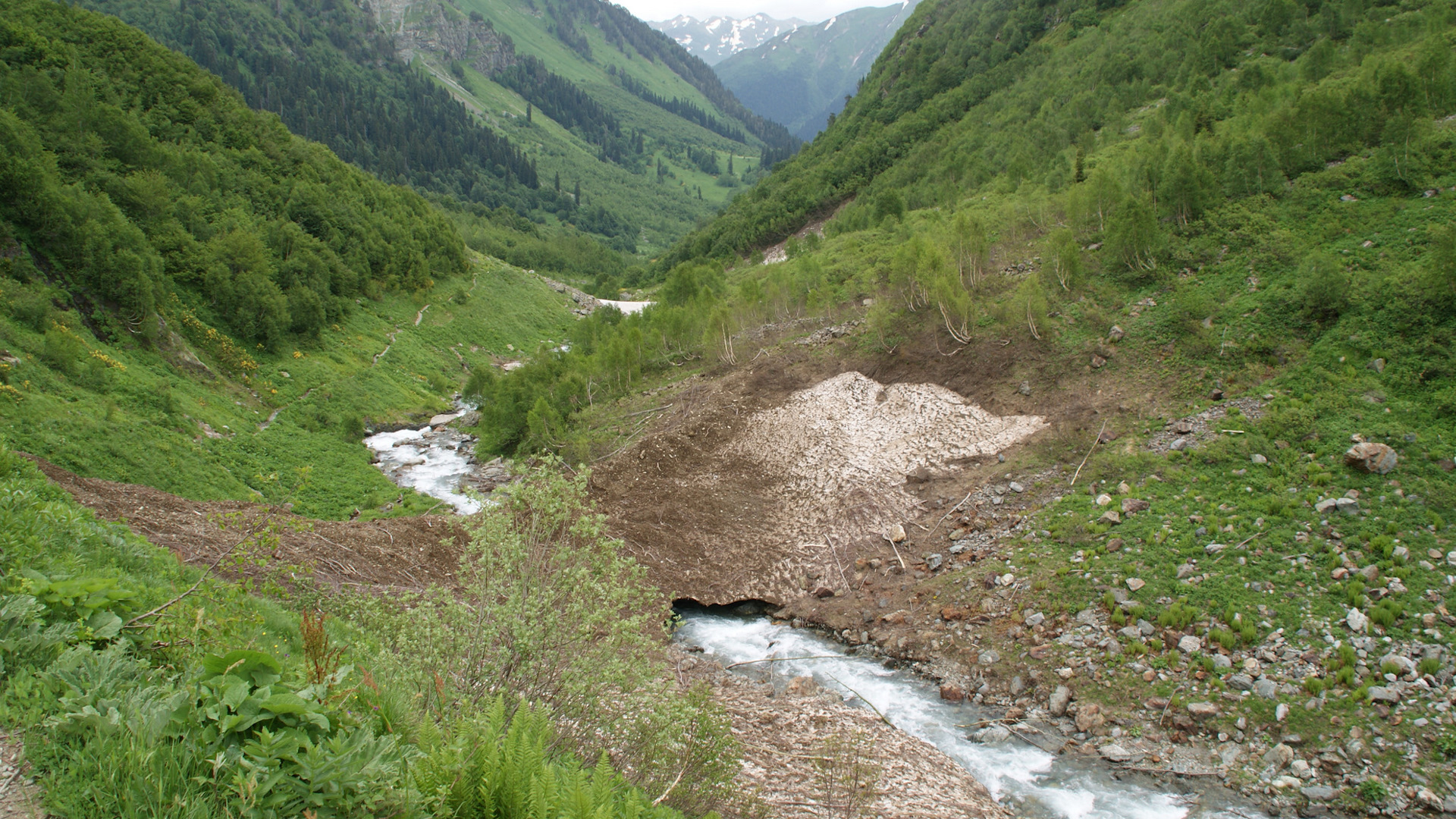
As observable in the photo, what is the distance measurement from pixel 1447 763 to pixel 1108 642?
4.78 metres

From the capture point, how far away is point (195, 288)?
131 feet

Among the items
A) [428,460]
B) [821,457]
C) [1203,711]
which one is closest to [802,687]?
[1203,711]

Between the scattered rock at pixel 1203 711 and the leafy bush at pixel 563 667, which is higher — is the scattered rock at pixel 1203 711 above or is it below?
below

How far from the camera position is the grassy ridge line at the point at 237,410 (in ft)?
67.4

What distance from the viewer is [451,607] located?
8422 millimetres

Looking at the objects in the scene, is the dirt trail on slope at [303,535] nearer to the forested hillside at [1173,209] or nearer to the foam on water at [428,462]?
the foam on water at [428,462]

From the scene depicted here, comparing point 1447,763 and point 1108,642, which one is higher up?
point 1447,763

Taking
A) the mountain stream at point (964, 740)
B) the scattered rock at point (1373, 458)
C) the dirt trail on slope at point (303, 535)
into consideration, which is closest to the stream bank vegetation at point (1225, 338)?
the scattered rock at point (1373, 458)

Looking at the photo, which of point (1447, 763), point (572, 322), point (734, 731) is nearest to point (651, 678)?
point (734, 731)

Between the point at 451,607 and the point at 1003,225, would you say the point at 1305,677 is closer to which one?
the point at 451,607

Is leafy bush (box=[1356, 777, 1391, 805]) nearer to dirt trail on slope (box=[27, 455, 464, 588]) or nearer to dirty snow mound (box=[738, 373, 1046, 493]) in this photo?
dirty snow mound (box=[738, 373, 1046, 493])

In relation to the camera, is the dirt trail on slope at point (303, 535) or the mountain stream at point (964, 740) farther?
the dirt trail on slope at point (303, 535)

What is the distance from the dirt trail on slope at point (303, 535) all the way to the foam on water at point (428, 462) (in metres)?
8.14

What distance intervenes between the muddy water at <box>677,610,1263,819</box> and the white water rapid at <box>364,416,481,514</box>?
1609 cm
